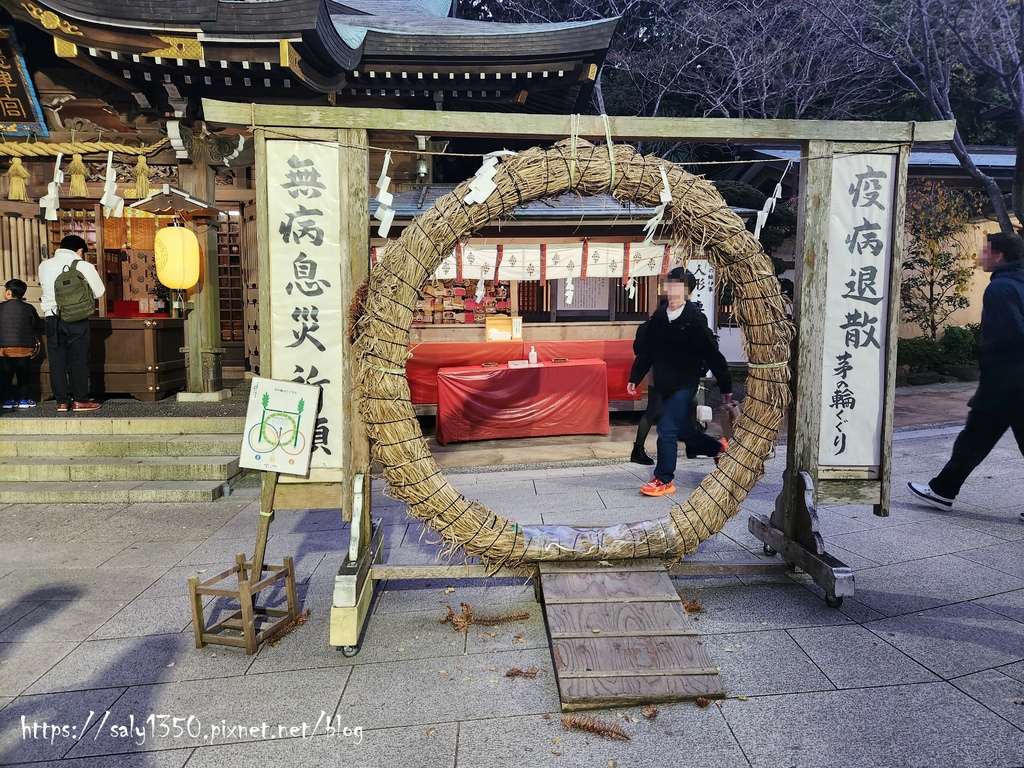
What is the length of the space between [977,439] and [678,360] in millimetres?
2649

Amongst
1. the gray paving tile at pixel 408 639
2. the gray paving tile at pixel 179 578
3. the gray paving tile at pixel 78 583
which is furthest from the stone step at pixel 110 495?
the gray paving tile at pixel 408 639

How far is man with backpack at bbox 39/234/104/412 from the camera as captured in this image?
8.28m

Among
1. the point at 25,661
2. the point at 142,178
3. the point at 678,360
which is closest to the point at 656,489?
the point at 678,360

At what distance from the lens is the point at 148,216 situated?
1052cm

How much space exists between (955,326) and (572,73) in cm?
1212

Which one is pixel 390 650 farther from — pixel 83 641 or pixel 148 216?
pixel 148 216

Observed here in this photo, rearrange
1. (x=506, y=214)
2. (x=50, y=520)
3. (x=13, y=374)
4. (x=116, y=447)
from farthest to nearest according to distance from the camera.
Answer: (x=13, y=374)
(x=116, y=447)
(x=50, y=520)
(x=506, y=214)

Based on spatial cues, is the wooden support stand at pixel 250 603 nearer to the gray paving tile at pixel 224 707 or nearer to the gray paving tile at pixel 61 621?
the gray paving tile at pixel 224 707

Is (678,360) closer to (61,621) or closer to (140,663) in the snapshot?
(140,663)

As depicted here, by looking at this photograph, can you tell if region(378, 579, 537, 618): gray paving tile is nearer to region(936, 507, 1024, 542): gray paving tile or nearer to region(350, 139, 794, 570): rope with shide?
region(350, 139, 794, 570): rope with shide

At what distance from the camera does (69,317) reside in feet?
27.2

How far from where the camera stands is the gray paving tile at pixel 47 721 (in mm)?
2725

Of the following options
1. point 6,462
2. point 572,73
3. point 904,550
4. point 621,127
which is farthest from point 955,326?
point 6,462

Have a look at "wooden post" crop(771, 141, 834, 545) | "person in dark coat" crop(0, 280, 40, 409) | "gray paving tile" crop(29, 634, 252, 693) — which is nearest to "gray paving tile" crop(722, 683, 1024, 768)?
"wooden post" crop(771, 141, 834, 545)
